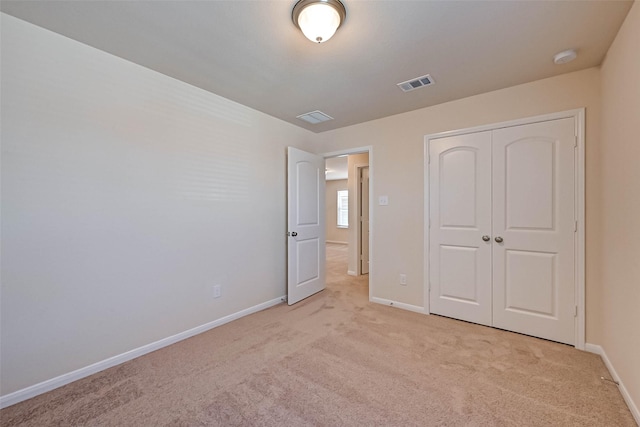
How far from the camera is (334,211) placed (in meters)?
9.70

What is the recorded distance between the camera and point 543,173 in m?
2.42

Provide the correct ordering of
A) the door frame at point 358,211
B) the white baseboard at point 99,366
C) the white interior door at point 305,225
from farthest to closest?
the door frame at point 358,211
the white interior door at point 305,225
the white baseboard at point 99,366

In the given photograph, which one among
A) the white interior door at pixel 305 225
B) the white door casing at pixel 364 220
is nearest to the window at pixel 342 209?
the white door casing at pixel 364 220

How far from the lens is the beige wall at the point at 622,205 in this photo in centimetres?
153

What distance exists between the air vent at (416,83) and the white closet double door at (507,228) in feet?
2.35

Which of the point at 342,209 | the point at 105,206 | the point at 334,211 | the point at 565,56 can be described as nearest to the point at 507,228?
the point at 565,56

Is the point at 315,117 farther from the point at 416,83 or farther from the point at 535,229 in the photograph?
the point at 535,229

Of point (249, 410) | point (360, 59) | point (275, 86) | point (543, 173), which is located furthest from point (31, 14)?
point (543, 173)

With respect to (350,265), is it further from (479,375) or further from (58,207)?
(58,207)

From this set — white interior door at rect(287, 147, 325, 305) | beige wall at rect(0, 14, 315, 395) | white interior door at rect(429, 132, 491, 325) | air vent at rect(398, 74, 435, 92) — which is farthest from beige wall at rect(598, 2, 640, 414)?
beige wall at rect(0, 14, 315, 395)

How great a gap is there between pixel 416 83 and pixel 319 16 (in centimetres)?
130

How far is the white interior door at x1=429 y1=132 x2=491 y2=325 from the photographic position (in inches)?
108

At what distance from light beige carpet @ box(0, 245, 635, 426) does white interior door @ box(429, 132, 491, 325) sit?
13.8 inches

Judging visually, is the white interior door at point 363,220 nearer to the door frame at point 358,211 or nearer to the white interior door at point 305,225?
the door frame at point 358,211
